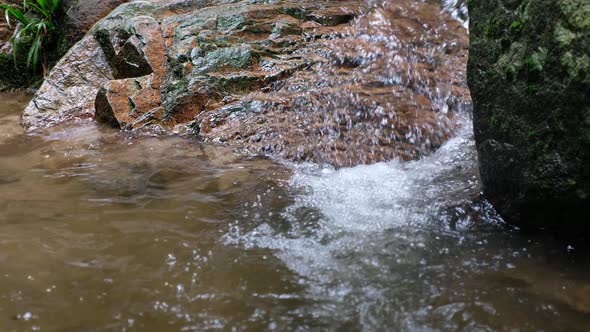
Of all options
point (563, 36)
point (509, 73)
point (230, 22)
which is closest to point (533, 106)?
point (509, 73)

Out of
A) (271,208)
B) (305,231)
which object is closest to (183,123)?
(271,208)

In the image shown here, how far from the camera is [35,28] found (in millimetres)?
7363

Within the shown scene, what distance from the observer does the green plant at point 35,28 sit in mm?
7211

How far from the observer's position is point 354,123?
168 inches

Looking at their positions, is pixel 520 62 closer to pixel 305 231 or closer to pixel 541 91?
pixel 541 91

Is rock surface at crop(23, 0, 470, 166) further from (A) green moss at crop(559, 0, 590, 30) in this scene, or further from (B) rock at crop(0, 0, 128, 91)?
(A) green moss at crop(559, 0, 590, 30)

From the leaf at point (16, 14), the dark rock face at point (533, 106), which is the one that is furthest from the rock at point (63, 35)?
the dark rock face at point (533, 106)


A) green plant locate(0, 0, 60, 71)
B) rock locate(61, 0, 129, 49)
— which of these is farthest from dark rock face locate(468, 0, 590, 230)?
green plant locate(0, 0, 60, 71)

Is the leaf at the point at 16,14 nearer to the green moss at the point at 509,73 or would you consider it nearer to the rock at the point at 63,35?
the rock at the point at 63,35

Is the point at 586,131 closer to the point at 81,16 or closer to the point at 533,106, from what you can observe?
the point at 533,106

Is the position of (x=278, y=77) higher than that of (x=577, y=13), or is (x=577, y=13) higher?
(x=577, y=13)

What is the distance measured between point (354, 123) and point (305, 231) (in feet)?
6.11

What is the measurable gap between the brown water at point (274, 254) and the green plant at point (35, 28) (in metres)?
4.38

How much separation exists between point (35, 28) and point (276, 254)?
6.76 meters
